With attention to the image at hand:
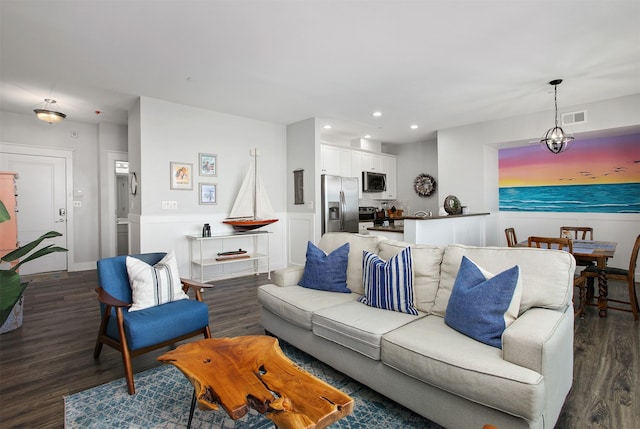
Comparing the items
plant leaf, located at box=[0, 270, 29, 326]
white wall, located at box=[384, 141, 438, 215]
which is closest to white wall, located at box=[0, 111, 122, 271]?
plant leaf, located at box=[0, 270, 29, 326]

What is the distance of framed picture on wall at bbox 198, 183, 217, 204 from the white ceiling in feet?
4.07

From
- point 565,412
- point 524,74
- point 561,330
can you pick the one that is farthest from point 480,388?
point 524,74

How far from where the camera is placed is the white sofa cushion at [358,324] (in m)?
1.92

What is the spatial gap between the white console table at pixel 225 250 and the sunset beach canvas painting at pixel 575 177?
15.4 ft

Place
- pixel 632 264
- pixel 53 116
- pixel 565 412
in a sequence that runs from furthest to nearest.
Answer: pixel 53 116
pixel 632 264
pixel 565 412

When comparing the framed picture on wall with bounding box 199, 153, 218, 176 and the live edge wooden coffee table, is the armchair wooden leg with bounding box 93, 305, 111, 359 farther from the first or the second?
the framed picture on wall with bounding box 199, 153, 218, 176

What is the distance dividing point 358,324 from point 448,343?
54 centimetres

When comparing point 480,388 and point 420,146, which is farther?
point 420,146

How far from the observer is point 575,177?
5.48 meters

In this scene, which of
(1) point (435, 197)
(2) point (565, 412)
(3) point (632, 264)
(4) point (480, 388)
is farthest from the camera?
(1) point (435, 197)

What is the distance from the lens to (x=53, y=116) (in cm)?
457

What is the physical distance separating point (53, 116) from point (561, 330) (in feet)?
20.1

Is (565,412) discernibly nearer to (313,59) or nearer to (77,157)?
(313,59)

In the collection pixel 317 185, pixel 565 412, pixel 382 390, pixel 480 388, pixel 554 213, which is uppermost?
pixel 317 185
